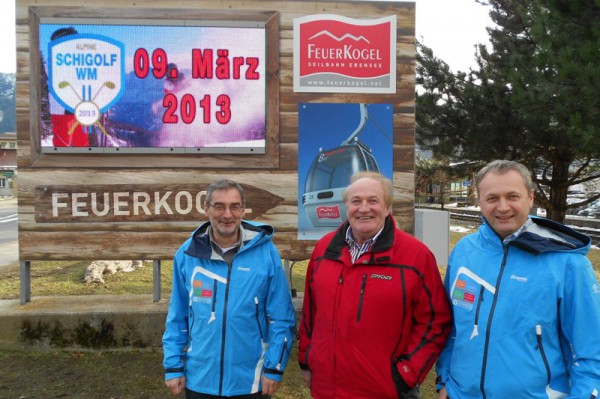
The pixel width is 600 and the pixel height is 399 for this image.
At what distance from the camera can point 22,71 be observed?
477cm

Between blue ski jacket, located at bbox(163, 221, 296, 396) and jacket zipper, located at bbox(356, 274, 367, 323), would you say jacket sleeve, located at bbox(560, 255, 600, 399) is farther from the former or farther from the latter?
blue ski jacket, located at bbox(163, 221, 296, 396)

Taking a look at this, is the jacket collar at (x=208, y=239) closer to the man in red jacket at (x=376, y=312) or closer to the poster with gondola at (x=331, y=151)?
the man in red jacket at (x=376, y=312)

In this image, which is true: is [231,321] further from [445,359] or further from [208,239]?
[445,359]

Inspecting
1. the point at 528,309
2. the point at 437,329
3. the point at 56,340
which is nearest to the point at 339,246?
the point at 437,329

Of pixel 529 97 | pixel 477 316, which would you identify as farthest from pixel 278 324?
pixel 529 97

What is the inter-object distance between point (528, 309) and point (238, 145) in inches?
136

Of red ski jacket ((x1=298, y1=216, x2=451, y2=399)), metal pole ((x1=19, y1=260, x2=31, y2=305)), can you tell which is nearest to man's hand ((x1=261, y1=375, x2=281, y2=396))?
red ski jacket ((x1=298, y1=216, x2=451, y2=399))

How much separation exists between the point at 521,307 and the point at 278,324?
→ 1175mm

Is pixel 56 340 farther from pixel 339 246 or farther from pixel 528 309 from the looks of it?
pixel 528 309

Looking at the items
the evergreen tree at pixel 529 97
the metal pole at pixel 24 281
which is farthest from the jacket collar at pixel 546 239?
the evergreen tree at pixel 529 97

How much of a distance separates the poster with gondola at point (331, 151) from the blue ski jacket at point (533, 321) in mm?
2900

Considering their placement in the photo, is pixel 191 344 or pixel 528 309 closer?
pixel 528 309

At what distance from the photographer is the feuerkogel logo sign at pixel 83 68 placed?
187 inches

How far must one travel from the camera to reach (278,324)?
101 inches
